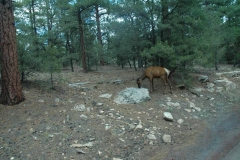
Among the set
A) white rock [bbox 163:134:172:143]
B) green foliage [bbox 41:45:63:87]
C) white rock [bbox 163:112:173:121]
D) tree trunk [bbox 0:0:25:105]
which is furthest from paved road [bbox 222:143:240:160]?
tree trunk [bbox 0:0:25:105]

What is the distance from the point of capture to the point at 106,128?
4.84 m

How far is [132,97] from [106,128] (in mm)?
2018

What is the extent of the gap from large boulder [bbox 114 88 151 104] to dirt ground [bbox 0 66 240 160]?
0.22m

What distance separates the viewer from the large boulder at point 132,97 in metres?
6.48

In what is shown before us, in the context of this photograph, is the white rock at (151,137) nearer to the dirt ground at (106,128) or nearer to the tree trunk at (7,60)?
the dirt ground at (106,128)

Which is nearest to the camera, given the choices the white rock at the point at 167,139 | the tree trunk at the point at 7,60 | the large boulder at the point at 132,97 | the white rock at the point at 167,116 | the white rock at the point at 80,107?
the white rock at the point at 167,139

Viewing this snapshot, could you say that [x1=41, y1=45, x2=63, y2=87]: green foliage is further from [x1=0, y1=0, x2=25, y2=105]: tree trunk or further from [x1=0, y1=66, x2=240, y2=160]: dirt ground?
[x1=0, y1=0, x2=25, y2=105]: tree trunk

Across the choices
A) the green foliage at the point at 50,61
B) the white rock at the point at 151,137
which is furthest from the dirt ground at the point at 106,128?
the green foliage at the point at 50,61

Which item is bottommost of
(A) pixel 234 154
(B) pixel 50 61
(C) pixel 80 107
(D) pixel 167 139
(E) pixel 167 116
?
(A) pixel 234 154

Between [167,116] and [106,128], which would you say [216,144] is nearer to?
[167,116]

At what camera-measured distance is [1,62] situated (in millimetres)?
5176

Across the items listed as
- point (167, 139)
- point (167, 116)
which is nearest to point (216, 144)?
point (167, 139)

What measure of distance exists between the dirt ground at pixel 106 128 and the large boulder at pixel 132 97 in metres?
0.22

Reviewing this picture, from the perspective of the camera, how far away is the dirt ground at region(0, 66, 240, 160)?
406 cm
